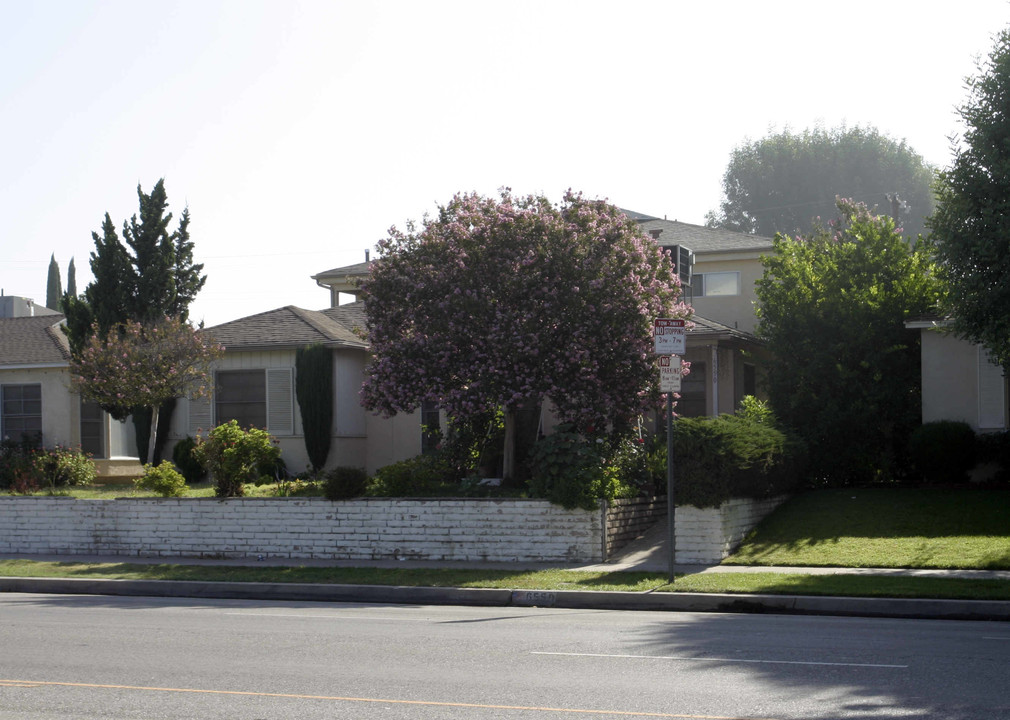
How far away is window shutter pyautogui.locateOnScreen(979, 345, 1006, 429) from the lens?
21.2 metres

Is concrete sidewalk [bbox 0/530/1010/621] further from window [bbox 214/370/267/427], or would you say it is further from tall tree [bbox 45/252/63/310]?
tall tree [bbox 45/252/63/310]

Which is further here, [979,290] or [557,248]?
[557,248]

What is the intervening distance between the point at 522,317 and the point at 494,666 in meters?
10.1

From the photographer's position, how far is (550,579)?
15289mm

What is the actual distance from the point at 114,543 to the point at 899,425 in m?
15.5

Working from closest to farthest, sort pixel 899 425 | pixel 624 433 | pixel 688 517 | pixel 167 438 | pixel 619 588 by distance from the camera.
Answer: pixel 619 588 → pixel 688 517 → pixel 624 433 → pixel 899 425 → pixel 167 438

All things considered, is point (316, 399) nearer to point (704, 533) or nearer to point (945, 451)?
point (704, 533)

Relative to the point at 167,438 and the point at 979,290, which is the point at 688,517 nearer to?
the point at 979,290

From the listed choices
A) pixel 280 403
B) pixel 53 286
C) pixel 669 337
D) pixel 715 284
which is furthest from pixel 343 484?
pixel 53 286

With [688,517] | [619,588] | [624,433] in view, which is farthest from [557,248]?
[619,588]

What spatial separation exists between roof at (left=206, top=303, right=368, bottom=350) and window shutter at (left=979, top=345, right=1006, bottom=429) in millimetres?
13576

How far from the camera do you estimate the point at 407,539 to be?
17.8 m

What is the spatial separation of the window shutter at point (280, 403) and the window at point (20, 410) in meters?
7.23

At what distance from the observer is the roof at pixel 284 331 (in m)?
26.5
